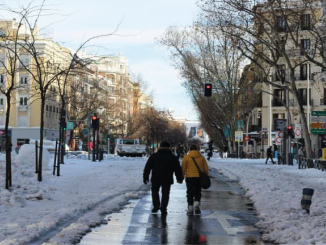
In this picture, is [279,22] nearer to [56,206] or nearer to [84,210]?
[56,206]

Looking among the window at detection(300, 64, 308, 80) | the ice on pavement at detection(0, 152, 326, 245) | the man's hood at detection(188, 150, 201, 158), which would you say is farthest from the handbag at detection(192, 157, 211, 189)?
the window at detection(300, 64, 308, 80)

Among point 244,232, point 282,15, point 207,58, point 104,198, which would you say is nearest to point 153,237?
point 244,232

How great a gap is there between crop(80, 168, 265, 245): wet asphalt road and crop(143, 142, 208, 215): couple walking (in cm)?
27

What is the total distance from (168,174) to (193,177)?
545mm

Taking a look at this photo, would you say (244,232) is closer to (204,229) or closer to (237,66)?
(204,229)

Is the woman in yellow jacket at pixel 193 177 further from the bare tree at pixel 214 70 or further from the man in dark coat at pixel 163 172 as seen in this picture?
the bare tree at pixel 214 70

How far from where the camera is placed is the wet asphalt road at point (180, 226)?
392 inches

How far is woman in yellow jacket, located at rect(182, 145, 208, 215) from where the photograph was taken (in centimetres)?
1396

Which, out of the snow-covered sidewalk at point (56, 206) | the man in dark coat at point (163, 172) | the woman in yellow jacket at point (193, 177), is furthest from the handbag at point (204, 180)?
the snow-covered sidewalk at point (56, 206)

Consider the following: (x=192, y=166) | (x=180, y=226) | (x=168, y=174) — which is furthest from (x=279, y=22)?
(x=180, y=226)

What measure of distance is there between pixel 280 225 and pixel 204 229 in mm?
1206

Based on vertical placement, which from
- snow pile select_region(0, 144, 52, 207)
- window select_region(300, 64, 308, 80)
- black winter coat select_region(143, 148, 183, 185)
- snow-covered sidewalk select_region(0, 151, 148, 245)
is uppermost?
window select_region(300, 64, 308, 80)

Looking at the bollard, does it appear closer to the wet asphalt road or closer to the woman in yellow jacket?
the wet asphalt road

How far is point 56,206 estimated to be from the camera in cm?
1460
